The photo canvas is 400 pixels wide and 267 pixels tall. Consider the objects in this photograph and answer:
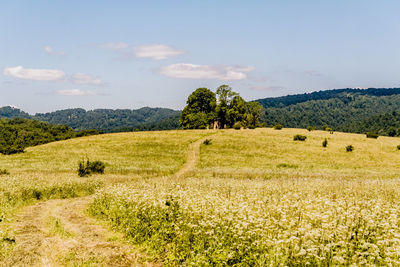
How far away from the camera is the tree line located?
91375 millimetres

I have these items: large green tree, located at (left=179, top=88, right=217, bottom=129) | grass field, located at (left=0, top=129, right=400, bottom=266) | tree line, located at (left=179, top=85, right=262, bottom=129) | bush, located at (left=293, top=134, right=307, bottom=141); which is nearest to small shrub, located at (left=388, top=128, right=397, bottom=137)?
tree line, located at (left=179, top=85, right=262, bottom=129)

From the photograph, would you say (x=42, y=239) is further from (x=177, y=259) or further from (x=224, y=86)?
(x=224, y=86)

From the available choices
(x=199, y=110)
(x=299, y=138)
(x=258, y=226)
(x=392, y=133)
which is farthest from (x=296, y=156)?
(x=392, y=133)

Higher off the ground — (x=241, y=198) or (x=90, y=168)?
(x=241, y=198)

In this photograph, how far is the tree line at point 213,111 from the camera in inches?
Answer: 3597

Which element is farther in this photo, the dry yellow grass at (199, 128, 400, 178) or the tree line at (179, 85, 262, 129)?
the tree line at (179, 85, 262, 129)

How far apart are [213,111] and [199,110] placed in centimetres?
450

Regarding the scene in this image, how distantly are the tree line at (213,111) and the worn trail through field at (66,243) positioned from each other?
73853mm

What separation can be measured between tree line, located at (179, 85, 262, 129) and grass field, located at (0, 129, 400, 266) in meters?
28.7

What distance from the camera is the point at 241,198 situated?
11.6 metres

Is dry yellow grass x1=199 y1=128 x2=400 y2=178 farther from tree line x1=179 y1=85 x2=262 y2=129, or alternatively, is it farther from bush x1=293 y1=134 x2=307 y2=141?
tree line x1=179 y1=85 x2=262 y2=129

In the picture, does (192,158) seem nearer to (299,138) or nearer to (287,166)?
(287,166)

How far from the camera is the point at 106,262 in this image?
8.90 meters

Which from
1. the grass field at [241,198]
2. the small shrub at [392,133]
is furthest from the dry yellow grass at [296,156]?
the small shrub at [392,133]
